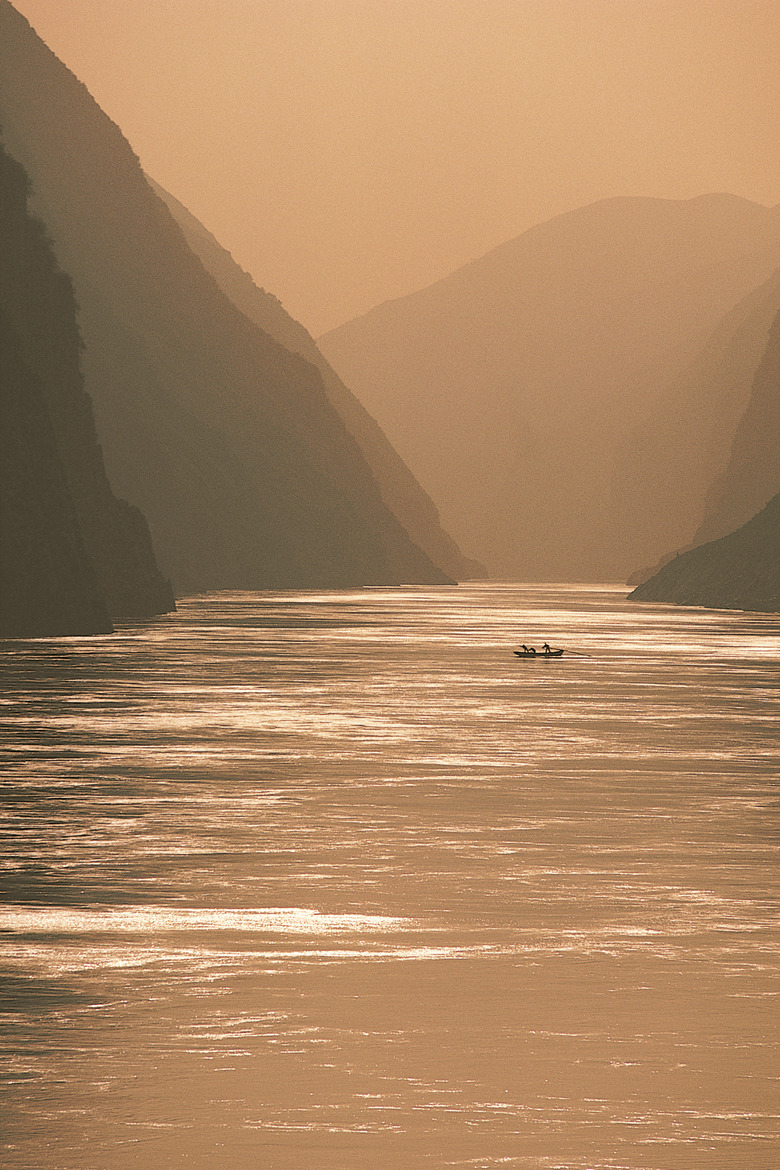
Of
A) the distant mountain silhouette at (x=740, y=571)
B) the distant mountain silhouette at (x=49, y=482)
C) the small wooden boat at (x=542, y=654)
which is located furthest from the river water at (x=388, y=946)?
the distant mountain silhouette at (x=740, y=571)

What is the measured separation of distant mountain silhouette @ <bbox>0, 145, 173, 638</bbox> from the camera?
97.3m

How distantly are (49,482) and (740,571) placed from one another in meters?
86.2

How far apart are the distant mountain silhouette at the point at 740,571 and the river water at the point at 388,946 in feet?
385

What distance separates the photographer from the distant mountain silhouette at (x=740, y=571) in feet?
534

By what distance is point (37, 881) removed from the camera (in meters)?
22.9

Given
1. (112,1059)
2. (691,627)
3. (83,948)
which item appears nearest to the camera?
(112,1059)

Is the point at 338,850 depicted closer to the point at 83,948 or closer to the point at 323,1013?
the point at 83,948

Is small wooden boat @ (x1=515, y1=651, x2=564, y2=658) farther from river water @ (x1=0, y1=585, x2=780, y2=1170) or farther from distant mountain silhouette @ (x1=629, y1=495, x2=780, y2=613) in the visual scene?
distant mountain silhouette @ (x1=629, y1=495, x2=780, y2=613)

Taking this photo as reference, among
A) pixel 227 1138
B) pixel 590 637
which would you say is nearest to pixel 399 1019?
pixel 227 1138

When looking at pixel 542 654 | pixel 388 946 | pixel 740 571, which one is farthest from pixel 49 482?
pixel 740 571

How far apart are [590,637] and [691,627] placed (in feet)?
65.3

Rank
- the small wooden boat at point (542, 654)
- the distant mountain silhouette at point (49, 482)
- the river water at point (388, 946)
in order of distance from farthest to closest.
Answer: the distant mountain silhouette at point (49, 482)
the small wooden boat at point (542, 654)
the river water at point (388, 946)

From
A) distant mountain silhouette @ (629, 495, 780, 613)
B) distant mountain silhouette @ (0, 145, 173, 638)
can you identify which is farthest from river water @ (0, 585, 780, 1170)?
distant mountain silhouette @ (629, 495, 780, 613)

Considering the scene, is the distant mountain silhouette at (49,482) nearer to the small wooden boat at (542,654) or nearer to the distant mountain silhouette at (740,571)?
the small wooden boat at (542,654)
